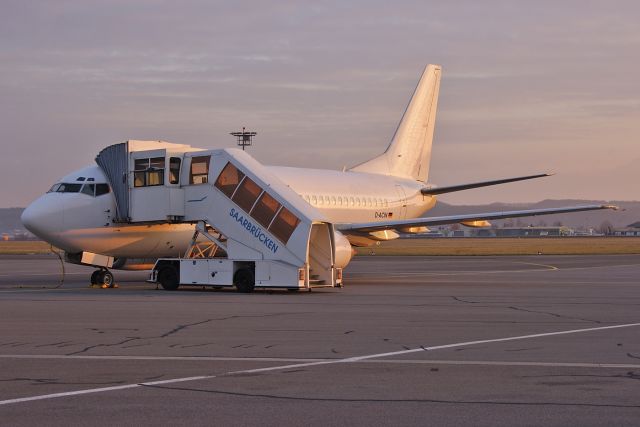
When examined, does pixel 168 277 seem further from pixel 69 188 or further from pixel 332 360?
pixel 332 360

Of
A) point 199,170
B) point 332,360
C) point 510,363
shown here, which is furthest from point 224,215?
point 510,363

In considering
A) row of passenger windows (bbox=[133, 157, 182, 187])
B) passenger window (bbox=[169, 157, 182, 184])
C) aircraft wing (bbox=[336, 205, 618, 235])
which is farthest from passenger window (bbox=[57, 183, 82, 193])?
aircraft wing (bbox=[336, 205, 618, 235])

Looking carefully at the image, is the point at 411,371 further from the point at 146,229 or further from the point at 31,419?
the point at 146,229

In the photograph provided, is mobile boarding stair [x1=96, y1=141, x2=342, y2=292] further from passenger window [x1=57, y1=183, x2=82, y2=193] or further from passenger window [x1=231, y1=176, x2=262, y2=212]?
passenger window [x1=57, y1=183, x2=82, y2=193]

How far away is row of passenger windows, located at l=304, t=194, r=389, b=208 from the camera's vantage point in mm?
36666

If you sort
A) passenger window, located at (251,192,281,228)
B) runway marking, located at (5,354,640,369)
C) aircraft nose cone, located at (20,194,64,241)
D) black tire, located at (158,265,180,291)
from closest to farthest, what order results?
runway marking, located at (5,354,640,369) → passenger window, located at (251,192,281,228) → black tire, located at (158,265,180,291) → aircraft nose cone, located at (20,194,64,241)

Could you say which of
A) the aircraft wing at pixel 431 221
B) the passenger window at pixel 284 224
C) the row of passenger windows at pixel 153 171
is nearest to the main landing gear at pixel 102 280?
the row of passenger windows at pixel 153 171

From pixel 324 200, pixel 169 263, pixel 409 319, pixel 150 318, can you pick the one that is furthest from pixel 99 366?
pixel 324 200

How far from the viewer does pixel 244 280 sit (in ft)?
90.6

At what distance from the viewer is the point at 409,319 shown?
60.6 feet

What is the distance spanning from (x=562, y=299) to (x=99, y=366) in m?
15.2

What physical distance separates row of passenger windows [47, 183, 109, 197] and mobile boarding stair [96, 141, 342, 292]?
1.20ft

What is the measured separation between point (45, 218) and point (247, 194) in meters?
6.23

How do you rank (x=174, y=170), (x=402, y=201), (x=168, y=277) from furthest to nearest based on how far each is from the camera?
(x=402, y=201) < (x=174, y=170) < (x=168, y=277)
